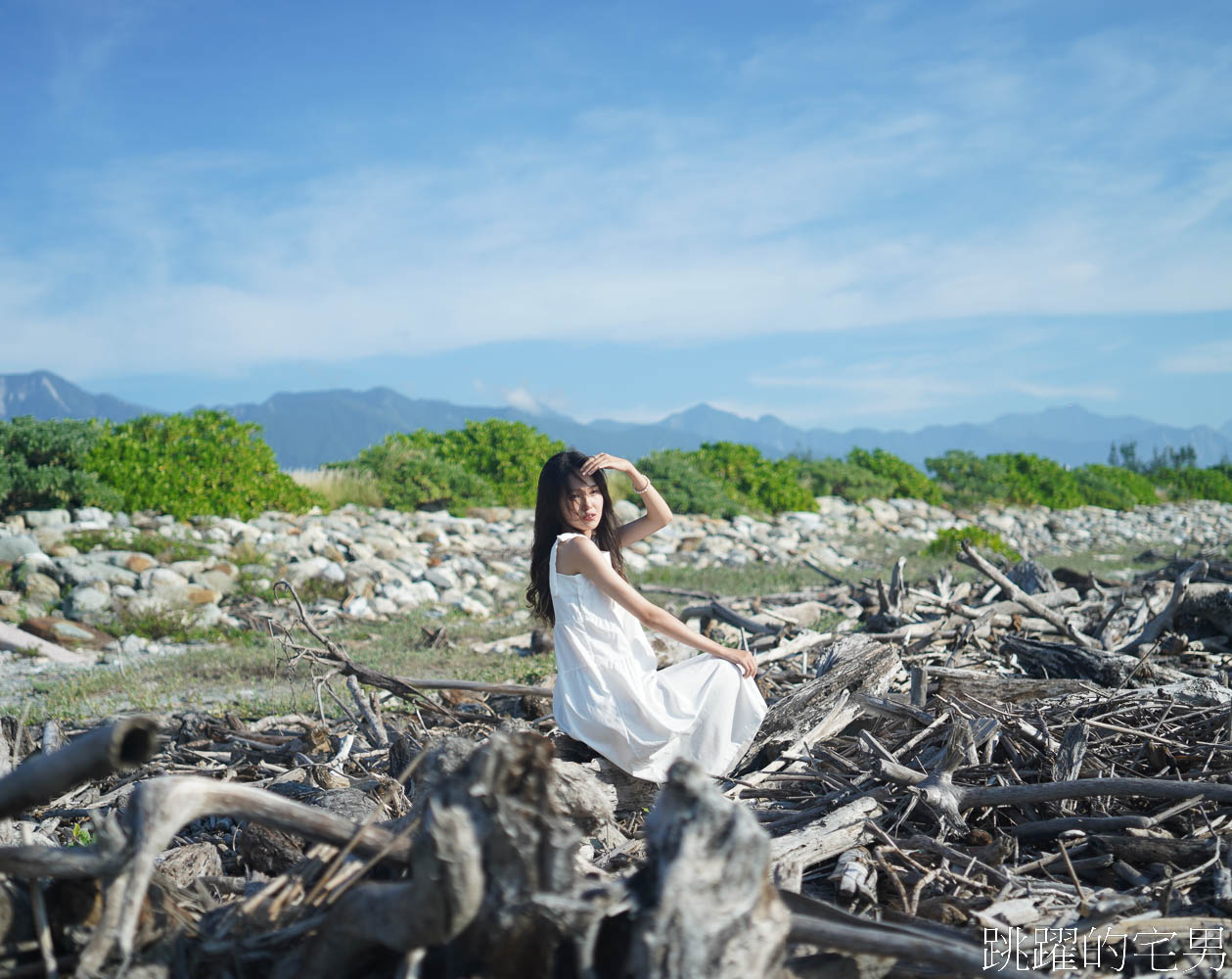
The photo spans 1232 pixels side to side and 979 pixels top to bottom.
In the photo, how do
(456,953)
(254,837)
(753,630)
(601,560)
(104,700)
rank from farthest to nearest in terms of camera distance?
Result: (753,630), (104,700), (601,560), (254,837), (456,953)

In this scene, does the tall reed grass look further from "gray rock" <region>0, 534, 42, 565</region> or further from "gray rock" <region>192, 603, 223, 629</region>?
"gray rock" <region>192, 603, 223, 629</region>

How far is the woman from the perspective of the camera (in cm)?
401

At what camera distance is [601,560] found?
4.06m

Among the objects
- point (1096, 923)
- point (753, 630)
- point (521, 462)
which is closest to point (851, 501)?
point (521, 462)

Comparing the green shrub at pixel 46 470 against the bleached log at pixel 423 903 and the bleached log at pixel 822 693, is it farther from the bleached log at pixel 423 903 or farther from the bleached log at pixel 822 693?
the bleached log at pixel 423 903

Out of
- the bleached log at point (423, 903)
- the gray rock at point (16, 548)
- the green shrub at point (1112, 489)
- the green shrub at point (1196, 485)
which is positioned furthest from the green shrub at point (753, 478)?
the green shrub at point (1196, 485)

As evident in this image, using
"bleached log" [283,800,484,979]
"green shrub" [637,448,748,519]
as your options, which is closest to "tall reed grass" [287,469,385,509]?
"green shrub" [637,448,748,519]

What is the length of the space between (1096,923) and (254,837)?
2.79 metres

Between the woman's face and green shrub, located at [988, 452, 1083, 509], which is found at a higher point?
green shrub, located at [988, 452, 1083, 509]

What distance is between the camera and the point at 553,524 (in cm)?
430

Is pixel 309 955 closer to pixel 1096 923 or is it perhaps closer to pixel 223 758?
pixel 1096 923

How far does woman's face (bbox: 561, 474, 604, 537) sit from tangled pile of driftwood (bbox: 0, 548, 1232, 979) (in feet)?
3.72

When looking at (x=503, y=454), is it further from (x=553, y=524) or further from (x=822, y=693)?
(x=822, y=693)

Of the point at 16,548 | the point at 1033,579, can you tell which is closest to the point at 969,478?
the point at 1033,579
